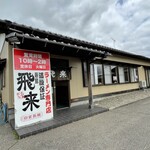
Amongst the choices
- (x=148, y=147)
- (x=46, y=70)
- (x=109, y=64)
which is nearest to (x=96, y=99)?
(x=109, y=64)

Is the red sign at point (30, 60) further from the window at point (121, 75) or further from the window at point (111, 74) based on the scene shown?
the window at point (121, 75)

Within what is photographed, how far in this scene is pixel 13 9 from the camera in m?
6.85

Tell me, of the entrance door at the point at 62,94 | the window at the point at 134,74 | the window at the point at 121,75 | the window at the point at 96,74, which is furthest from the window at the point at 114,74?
the entrance door at the point at 62,94

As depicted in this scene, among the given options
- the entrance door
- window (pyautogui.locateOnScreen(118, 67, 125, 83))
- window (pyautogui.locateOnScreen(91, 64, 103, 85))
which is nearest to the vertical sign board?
the entrance door

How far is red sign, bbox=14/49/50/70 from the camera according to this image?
4130 mm

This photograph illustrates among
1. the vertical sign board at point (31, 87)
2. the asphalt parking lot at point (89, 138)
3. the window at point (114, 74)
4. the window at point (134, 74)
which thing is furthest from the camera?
the window at point (134, 74)

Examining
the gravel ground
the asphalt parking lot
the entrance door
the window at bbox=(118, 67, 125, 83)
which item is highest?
the window at bbox=(118, 67, 125, 83)

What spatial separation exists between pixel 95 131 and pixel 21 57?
333cm

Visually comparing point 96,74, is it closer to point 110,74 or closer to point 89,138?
point 110,74

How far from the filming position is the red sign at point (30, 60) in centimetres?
413

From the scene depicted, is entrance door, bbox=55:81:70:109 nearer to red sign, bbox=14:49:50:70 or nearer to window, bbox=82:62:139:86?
window, bbox=82:62:139:86

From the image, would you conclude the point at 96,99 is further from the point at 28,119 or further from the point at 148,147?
the point at 148,147

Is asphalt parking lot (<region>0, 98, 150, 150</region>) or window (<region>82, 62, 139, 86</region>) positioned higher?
window (<region>82, 62, 139, 86</region>)

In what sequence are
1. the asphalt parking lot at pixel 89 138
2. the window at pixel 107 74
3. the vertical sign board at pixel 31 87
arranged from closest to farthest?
the asphalt parking lot at pixel 89 138 → the vertical sign board at pixel 31 87 → the window at pixel 107 74
